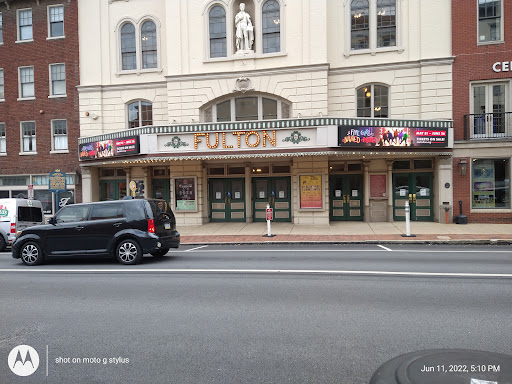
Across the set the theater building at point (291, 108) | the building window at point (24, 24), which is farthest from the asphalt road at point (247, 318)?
the building window at point (24, 24)

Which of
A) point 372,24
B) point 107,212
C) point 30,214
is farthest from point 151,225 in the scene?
point 372,24

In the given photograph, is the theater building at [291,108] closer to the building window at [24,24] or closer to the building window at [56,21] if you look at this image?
the building window at [56,21]

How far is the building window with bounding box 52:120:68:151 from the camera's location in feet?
72.0

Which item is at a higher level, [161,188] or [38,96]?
[38,96]

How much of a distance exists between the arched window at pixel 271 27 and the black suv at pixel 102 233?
11410 millimetres

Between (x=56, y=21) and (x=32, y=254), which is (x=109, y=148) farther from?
(x=32, y=254)

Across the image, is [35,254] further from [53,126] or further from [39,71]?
[39,71]

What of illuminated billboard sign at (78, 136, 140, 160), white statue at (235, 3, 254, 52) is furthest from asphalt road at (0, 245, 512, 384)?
white statue at (235, 3, 254, 52)

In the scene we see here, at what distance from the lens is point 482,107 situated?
1745cm

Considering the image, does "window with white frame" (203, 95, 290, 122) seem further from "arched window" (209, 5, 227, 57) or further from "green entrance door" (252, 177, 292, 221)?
"green entrance door" (252, 177, 292, 221)

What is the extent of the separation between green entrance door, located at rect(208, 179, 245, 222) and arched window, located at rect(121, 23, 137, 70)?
774cm

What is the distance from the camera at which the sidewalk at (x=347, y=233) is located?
44.8 ft

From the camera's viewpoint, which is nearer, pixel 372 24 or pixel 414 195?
pixel 372 24

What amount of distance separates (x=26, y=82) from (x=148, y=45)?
8034 mm
